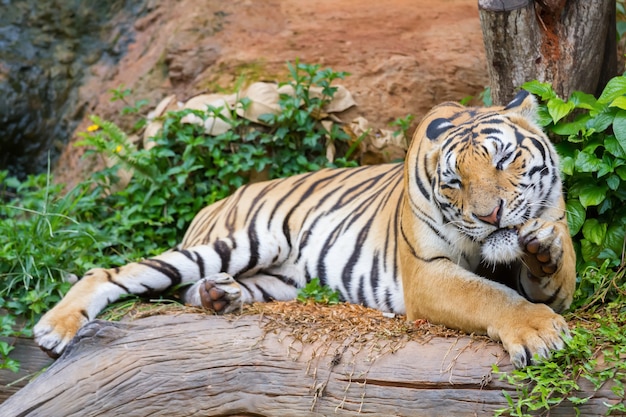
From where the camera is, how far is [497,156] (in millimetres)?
3434

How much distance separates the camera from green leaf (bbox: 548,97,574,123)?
3.99 metres

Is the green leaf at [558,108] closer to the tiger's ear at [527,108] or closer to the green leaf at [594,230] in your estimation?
the tiger's ear at [527,108]

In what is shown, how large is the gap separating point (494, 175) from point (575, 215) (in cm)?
95

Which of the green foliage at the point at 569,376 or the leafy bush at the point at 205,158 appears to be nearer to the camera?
the green foliage at the point at 569,376

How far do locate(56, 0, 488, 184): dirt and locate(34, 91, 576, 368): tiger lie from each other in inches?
64.4

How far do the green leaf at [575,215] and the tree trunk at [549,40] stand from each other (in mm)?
593

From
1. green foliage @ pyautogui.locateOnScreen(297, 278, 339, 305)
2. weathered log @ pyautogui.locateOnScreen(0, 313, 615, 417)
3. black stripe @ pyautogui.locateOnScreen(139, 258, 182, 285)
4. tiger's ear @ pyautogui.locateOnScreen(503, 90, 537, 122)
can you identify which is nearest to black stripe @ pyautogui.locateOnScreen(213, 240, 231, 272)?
black stripe @ pyautogui.locateOnScreen(139, 258, 182, 285)

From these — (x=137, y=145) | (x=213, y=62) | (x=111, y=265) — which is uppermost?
(x=213, y=62)

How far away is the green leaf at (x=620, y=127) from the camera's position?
3855mm

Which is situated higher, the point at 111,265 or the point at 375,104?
the point at 375,104

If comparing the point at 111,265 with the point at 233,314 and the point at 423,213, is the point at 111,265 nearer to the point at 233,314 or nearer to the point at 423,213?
the point at 233,314

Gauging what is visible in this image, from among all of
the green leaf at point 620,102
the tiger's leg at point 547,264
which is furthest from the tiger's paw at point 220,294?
the green leaf at point 620,102

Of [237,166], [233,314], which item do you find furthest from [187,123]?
[233,314]

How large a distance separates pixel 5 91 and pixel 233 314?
4.83m
